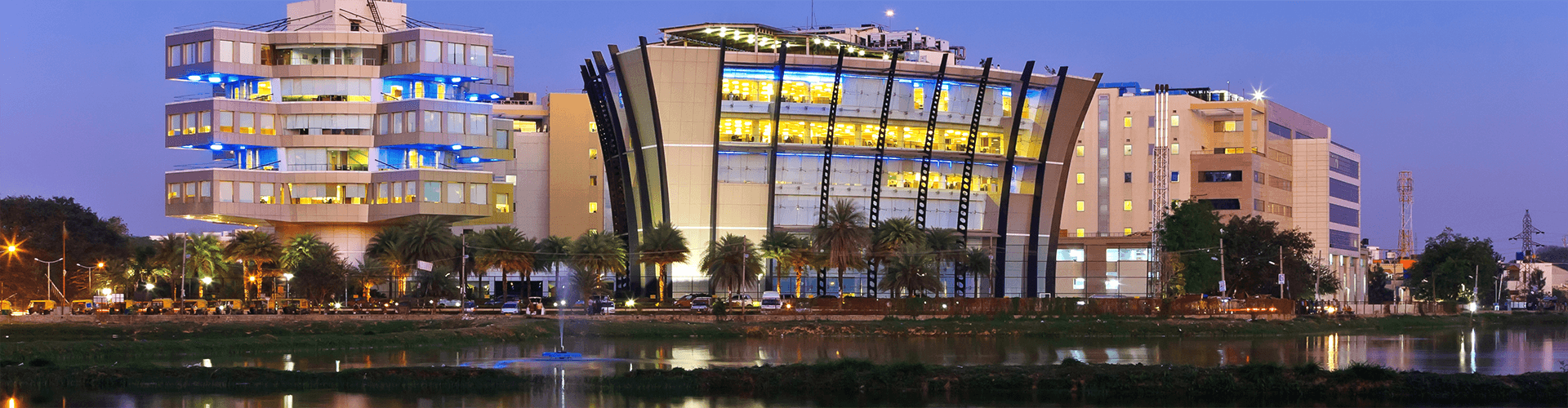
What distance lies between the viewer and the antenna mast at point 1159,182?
130 meters

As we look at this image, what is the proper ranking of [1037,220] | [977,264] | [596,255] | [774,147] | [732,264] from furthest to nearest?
[1037,220] < [774,147] < [977,264] < [596,255] < [732,264]

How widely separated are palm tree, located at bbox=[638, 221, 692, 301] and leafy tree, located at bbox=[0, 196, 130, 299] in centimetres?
4302

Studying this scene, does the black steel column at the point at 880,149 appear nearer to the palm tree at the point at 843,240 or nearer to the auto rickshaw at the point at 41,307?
the palm tree at the point at 843,240

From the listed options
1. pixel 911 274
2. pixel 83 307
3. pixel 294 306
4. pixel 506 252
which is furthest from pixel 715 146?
pixel 83 307

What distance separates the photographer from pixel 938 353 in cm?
7500

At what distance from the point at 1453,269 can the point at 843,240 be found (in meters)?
81.6

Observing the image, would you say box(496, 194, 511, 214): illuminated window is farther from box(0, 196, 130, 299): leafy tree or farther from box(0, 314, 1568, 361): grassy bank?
box(0, 314, 1568, 361): grassy bank

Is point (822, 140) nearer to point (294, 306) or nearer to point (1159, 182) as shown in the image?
point (1159, 182)

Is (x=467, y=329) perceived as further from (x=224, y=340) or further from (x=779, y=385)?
(x=779, y=385)

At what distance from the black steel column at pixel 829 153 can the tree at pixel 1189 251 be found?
28.2 meters

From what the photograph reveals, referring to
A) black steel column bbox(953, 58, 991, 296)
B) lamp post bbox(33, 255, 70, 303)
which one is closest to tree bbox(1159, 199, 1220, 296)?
black steel column bbox(953, 58, 991, 296)

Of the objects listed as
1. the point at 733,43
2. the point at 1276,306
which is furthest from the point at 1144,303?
the point at 733,43

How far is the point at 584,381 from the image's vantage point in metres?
52.2

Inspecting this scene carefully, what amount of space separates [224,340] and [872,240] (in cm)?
5765
